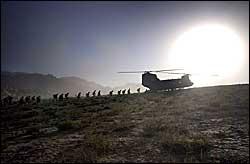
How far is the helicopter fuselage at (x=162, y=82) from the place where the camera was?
1647 inches

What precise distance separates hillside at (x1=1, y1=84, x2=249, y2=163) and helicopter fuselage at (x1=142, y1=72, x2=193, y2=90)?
13.8 metres

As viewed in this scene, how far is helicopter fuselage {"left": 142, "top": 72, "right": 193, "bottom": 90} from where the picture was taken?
41844mm

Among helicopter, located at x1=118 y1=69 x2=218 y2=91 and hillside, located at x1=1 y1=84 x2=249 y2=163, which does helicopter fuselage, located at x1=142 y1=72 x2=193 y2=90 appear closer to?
helicopter, located at x1=118 y1=69 x2=218 y2=91

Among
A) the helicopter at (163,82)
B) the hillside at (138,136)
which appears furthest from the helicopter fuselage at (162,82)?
the hillside at (138,136)

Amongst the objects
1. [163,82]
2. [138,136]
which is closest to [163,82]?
[163,82]

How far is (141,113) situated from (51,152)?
38.9 ft

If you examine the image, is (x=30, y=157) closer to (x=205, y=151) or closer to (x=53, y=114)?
(x=205, y=151)

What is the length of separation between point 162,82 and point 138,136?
2480 centimetres

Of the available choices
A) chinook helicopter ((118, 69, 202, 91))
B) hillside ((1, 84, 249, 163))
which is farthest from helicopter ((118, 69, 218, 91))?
hillside ((1, 84, 249, 163))

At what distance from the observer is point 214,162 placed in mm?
13539

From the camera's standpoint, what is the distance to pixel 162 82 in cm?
4191

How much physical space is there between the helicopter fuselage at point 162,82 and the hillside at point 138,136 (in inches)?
542

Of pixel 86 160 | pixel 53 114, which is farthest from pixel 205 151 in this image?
pixel 53 114

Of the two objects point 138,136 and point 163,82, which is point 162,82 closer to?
point 163,82
